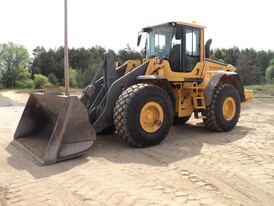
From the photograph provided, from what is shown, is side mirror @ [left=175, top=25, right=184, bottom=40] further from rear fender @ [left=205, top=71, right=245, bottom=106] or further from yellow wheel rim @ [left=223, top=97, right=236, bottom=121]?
yellow wheel rim @ [left=223, top=97, right=236, bottom=121]

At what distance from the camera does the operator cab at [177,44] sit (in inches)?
275

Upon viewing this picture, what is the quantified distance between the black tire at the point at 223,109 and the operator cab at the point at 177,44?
35.7 inches

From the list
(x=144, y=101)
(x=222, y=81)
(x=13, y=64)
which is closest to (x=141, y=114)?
(x=144, y=101)

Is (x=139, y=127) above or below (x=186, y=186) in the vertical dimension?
above

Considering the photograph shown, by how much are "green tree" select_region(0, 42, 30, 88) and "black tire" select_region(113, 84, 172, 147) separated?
39139 millimetres

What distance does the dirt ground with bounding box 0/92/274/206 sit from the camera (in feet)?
11.6

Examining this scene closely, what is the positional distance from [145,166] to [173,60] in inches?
120

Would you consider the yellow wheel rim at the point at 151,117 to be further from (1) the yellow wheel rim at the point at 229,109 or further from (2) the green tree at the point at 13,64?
(2) the green tree at the point at 13,64

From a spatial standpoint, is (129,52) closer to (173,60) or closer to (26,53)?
(26,53)

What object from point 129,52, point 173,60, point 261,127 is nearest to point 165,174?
point 173,60

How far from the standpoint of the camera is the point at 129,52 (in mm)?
41031

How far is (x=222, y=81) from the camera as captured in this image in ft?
26.3

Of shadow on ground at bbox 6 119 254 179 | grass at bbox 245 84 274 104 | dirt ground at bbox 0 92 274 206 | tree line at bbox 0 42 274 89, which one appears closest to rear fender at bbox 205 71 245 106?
shadow on ground at bbox 6 119 254 179

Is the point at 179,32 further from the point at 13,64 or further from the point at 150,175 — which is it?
the point at 13,64
